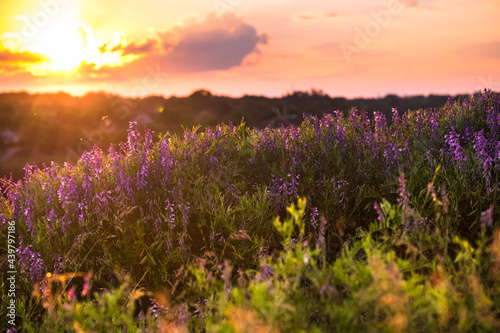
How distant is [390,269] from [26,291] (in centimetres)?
337

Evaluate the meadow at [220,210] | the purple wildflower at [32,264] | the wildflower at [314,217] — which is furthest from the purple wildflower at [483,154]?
the purple wildflower at [32,264]

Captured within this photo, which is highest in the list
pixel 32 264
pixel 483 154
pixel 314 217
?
pixel 483 154

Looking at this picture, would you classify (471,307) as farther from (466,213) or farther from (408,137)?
(408,137)

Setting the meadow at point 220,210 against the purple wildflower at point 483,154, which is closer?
the meadow at point 220,210

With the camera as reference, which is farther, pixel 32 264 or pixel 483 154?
pixel 483 154

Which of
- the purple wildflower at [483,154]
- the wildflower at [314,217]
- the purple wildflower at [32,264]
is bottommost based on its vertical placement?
the purple wildflower at [32,264]

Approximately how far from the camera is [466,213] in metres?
3.93

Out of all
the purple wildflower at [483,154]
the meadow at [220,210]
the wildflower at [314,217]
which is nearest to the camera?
the meadow at [220,210]

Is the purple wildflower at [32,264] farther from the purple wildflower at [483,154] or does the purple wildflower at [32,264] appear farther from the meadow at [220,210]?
the purple wildflower at [483,154]

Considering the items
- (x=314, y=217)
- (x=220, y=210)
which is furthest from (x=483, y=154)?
(x=220, y=210)

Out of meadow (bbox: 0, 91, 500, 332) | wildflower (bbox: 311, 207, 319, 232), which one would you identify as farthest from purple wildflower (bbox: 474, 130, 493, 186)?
wildflower (bbox: 311, 207, 319, 232)

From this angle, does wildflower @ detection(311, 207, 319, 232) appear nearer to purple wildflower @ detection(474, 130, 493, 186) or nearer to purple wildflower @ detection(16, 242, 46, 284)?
purple wildflower @ detection(474, 130, 493, 186)

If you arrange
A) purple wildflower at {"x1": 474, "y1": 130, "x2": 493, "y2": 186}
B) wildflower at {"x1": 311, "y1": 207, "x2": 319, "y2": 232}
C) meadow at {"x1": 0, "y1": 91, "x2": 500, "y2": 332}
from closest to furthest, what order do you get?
1. meadow at {"x1": 0, "y1": 91, "x2": 500, "y2": 332}
2. wildflower at {"x1": 311, "y1": 207, "x2": 319, "y2": 232}
3. purple wildflower at {"x1": 474, "y1": 130, "x2": 493, "y2": 186}

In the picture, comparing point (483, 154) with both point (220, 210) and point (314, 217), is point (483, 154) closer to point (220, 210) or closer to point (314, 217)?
point (314, 217)
